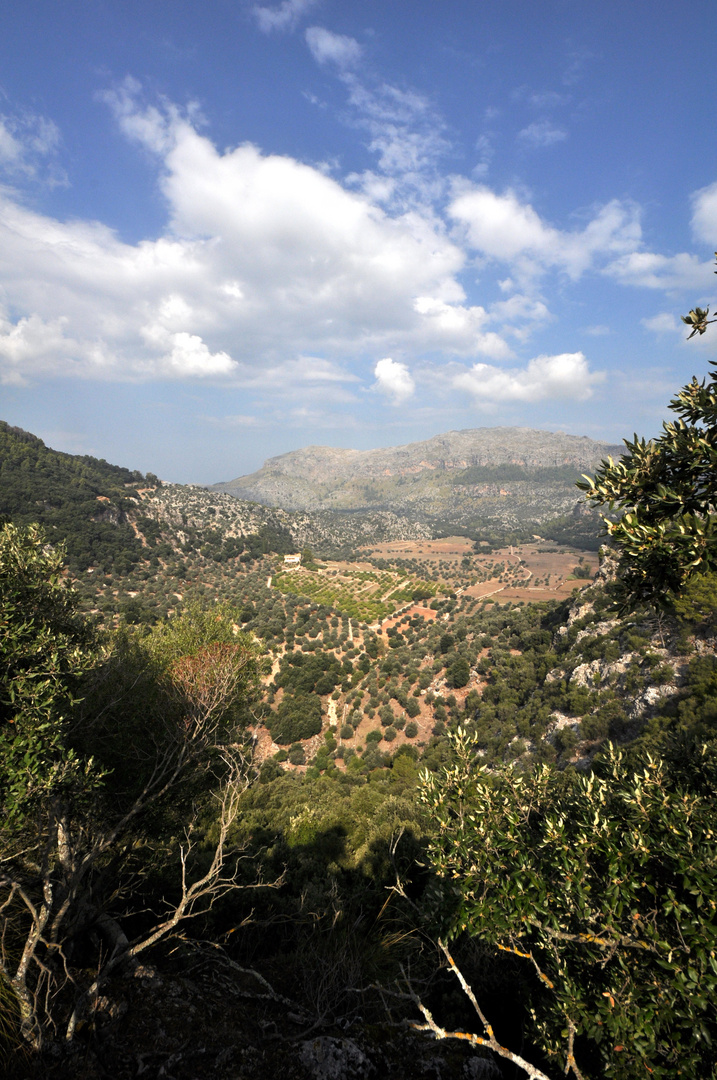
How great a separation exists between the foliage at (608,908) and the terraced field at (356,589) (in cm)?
6300

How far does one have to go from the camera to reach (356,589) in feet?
290

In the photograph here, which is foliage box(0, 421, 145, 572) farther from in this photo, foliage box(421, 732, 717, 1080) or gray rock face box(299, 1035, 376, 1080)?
foliage box(421, 732, 717, 1080)

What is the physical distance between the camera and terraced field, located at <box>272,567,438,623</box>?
75000mm

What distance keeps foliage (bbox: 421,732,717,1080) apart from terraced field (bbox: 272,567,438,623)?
63004 millimetres

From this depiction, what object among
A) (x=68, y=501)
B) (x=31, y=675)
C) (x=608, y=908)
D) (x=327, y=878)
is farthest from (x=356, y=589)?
(x=608, y=908)

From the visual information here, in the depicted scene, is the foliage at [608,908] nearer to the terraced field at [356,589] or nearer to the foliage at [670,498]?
the foliage at [670,498]

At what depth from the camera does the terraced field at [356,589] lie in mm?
75000

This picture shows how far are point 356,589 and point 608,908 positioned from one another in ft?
276

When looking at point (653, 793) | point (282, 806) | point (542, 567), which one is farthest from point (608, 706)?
point (542, 567)

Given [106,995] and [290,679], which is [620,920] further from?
[290,679]

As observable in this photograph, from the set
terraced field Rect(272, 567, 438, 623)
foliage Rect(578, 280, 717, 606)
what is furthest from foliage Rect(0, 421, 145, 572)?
foliage Rect(578, 280, 717, 606)

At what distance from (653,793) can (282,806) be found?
18.8 metres

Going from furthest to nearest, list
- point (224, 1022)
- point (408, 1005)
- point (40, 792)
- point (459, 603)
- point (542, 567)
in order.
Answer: point (542, 567), point (459, 603), point (408, 1005), point (224, 1022), point (40, 792)

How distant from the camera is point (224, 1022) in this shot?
7.03 metres
